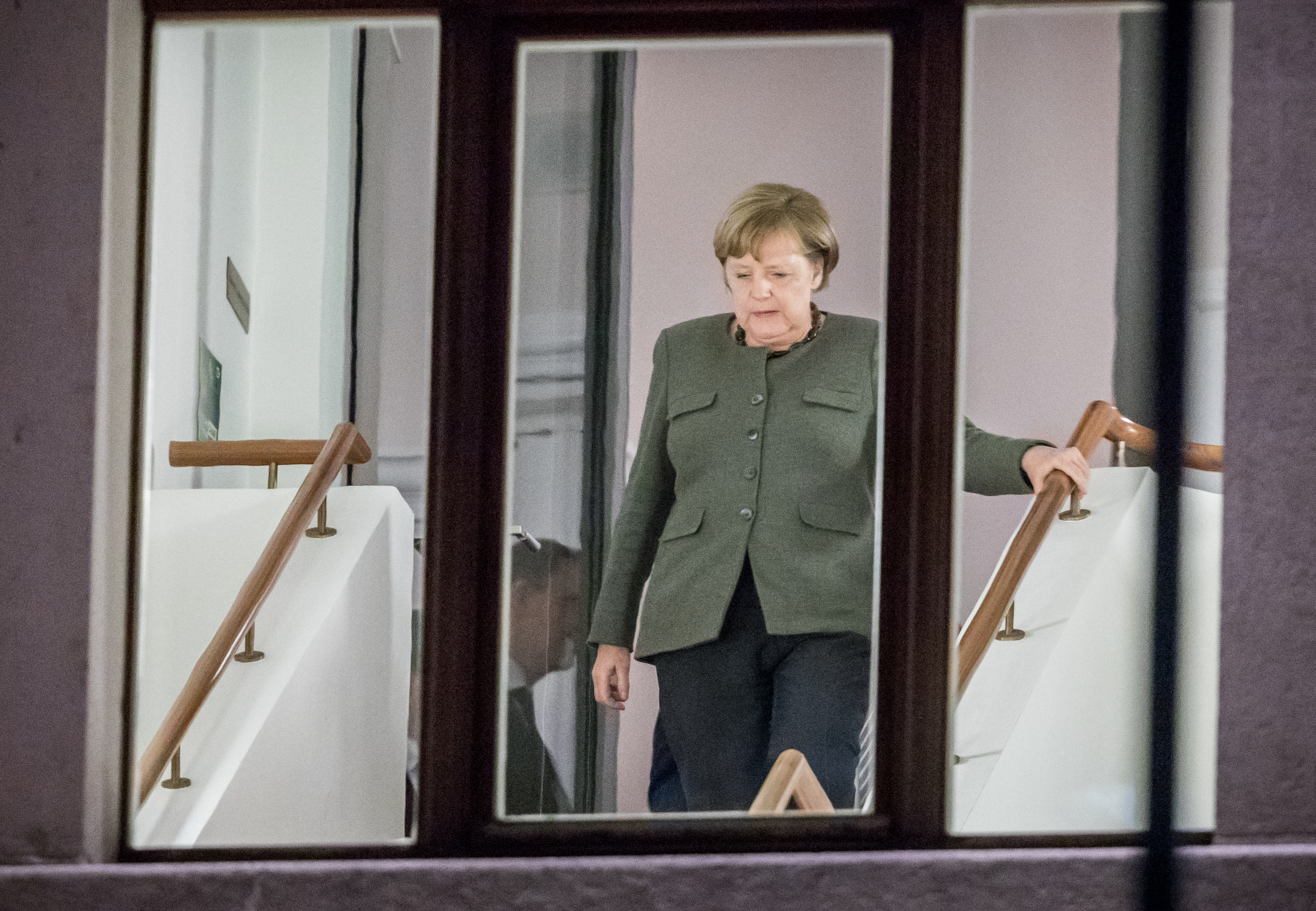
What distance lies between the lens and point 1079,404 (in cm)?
514

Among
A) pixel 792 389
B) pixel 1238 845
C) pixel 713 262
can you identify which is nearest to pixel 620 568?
pixel 792 389

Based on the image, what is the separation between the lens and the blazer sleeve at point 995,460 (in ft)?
8.63

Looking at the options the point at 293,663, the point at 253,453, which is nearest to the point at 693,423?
the point at 293,663

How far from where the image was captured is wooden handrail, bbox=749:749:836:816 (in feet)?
7.72

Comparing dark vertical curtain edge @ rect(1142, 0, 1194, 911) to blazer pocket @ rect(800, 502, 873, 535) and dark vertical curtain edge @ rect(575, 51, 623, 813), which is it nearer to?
blazer pocket @ rect(800, 502, 873, 535)

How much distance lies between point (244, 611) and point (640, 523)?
94 cm

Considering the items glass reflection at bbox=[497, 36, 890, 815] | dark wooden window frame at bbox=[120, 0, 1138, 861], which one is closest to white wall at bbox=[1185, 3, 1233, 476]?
dark wooden window frame at bbox=[120, 0, 1138, 861]

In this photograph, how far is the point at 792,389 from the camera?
2867mm

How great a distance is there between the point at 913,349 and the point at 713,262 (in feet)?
11.7

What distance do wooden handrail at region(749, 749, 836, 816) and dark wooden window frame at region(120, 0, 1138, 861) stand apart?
0.38 meters

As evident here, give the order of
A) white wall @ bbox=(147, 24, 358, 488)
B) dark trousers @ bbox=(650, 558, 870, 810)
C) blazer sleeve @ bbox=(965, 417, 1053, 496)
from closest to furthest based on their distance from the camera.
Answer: blazer sleeve @ bbox=(965, 417, 1053, 496) < dark trousers @ bbox=(650, 558, 870, 810) < white wall @ bbox=(147, 24, 358, 488)

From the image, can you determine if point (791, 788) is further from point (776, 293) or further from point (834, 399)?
point (776, 293)

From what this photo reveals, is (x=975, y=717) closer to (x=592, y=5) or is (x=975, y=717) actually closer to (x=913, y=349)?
(x=913, y=349)

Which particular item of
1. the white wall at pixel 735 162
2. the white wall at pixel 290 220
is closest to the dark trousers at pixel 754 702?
the white wall at pixel 735 162
